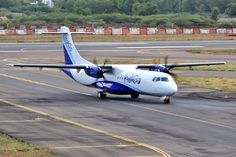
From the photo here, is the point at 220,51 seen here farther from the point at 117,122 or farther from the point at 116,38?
the point at 117,122

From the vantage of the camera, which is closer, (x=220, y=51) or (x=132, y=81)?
(x=132, y=81)

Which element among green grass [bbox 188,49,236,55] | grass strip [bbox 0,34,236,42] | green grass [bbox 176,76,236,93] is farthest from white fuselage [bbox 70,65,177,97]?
grass strip [bbox 0,34,236,42]

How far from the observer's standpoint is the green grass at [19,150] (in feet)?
95.1

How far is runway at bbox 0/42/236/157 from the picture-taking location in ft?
101

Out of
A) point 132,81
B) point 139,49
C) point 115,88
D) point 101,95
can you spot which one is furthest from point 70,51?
point 139,49

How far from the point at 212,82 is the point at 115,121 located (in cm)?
2343

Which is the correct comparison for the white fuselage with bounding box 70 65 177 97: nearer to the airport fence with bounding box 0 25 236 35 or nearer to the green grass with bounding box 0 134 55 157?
the green grass with bounding box 0 134 55 157

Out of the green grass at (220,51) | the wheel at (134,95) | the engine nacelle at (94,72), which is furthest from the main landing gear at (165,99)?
the green grass at (220,51)

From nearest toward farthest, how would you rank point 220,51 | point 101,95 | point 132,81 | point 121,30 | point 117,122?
point 117,122 → point 132,81 → point 101,95 → point 220,51 → point 121,30

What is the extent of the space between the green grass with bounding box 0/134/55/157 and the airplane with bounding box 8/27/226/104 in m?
16.4

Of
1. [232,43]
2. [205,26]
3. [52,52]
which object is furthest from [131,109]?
[205,26]

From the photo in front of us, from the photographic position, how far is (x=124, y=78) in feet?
161

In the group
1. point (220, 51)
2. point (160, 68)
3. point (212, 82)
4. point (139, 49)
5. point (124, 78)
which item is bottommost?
point (139, 49)

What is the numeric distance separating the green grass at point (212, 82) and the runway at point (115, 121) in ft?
6.29
